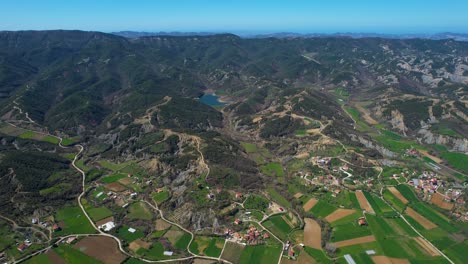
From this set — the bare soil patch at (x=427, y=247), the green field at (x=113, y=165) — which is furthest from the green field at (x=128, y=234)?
the bare soil patch at (x=427, y=247)

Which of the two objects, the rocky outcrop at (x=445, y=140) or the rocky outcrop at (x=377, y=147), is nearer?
the rocky outcrop at (x=377, y=147)

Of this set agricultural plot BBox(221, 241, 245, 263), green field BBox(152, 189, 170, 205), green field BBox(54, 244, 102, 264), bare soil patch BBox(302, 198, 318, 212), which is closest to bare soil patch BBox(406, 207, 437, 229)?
Answer: bare soil patch BBox(302, 198, 318, 212)

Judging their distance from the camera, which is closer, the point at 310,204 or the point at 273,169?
the point at 310,204

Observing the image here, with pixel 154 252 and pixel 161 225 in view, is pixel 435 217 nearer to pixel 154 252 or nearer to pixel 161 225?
pixel 161 225

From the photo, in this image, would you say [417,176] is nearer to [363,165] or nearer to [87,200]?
[363,165]

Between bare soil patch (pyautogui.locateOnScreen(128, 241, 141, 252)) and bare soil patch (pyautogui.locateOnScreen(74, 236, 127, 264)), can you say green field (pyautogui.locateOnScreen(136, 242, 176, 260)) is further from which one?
bare soil patch (pyautogui.locateOnScreen(74, 236, 127, 264))

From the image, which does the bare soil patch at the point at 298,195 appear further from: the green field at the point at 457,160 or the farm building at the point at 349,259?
the green field at the point at 457,160

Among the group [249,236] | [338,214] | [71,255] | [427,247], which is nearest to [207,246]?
[249,236]
